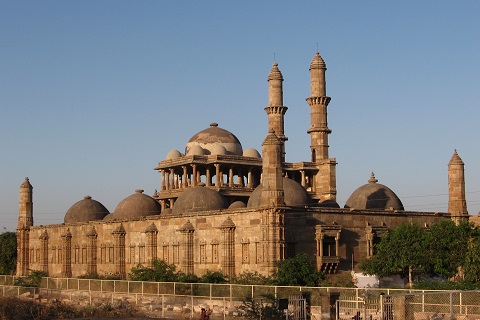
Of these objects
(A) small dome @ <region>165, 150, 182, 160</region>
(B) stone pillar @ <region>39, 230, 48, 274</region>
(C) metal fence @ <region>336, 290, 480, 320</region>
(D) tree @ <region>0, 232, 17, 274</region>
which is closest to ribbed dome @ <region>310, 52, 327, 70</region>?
(A) small dome @ <region>165, 150, 182, 160</region>

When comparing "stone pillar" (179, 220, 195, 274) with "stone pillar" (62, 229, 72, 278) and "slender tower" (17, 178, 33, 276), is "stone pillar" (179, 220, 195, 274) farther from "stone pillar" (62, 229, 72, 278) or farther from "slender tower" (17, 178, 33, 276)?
"slender tower" (17, 178, 33, 276)

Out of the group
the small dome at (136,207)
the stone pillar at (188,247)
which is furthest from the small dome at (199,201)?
the small dome at (136,207)

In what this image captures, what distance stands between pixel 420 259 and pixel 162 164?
947 inches

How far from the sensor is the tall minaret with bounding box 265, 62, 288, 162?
60.7 meters

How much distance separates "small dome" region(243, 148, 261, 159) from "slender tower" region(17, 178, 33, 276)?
2089 cm

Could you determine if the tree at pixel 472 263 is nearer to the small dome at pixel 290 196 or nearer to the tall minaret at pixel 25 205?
the small dome at pixel 290 196

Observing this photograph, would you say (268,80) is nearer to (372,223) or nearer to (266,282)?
(372,223)

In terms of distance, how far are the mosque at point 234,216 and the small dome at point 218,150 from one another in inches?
3.8

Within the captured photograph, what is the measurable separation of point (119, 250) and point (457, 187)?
77.5ft

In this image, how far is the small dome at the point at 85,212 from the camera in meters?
66.3

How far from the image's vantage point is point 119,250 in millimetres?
56875

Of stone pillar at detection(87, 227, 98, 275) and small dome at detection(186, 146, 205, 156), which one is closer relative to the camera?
small dome at detection(186, 146, 205, 156)

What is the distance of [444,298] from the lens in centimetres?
3241

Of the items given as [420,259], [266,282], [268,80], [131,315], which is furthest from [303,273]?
[268,80]
